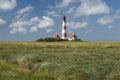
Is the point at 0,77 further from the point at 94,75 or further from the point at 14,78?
the point at 94,75

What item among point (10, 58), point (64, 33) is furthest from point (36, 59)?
point (64, 33)

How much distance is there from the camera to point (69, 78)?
21359 mm

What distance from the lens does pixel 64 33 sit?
13188cm

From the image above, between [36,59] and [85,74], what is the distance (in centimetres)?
1098

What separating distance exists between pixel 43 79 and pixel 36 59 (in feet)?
35.3

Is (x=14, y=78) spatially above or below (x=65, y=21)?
below

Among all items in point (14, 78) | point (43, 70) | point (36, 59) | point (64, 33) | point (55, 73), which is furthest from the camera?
point (64, 33)

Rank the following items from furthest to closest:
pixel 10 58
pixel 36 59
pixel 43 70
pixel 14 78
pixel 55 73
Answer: pixel 10 58 → pixel 36 59 → pixel 43 70 → pixel 55 73 → pixel 14 78

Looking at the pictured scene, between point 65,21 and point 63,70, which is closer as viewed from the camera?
point 63,70

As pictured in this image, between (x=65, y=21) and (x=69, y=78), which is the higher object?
(x=65, y=21)

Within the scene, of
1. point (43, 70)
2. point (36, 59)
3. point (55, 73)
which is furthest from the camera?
point (36, 59)

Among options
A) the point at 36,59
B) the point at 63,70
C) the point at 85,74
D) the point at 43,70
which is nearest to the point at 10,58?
the point at 36,59

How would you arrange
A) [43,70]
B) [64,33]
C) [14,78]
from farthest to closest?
[64,33], [43,70], [14,78]

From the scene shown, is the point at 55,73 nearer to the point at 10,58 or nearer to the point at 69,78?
the point at 69,78
